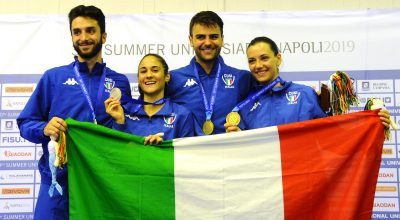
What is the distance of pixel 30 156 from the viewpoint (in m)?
4.27

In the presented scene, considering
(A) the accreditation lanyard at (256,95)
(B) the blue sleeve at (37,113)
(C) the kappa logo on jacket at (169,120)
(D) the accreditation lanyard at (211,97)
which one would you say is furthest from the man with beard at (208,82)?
(B) the blue sleeve at (37,113)

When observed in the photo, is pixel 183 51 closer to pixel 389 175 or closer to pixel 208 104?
pixel 208 104

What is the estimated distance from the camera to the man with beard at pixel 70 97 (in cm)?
261

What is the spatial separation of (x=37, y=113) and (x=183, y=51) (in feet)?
6.02

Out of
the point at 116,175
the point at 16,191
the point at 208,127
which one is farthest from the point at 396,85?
the point at 16,191

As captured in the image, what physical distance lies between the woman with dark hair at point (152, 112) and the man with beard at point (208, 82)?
0.14m

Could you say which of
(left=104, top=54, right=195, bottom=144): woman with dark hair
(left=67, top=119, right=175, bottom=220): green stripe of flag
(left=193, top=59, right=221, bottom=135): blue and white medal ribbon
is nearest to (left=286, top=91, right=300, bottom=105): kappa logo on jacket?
(left=193, top=59, right=221, bottom=135): blue and white medal ribbon

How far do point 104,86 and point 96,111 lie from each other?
169 mm

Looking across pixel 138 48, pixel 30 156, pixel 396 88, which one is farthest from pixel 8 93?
pixel 396 88

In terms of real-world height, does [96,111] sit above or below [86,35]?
below

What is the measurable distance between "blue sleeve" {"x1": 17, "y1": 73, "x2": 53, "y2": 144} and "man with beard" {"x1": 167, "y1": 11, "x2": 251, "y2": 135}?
29.1 inches

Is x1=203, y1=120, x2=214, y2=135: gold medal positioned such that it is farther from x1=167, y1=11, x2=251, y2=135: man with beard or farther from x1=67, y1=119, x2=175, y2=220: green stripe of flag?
x1=67, y1=119, x2=175, y2=220: green stripe of flag

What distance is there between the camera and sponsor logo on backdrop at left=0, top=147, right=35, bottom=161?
4234mm

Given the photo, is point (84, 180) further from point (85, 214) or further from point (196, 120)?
point (196, 120)
